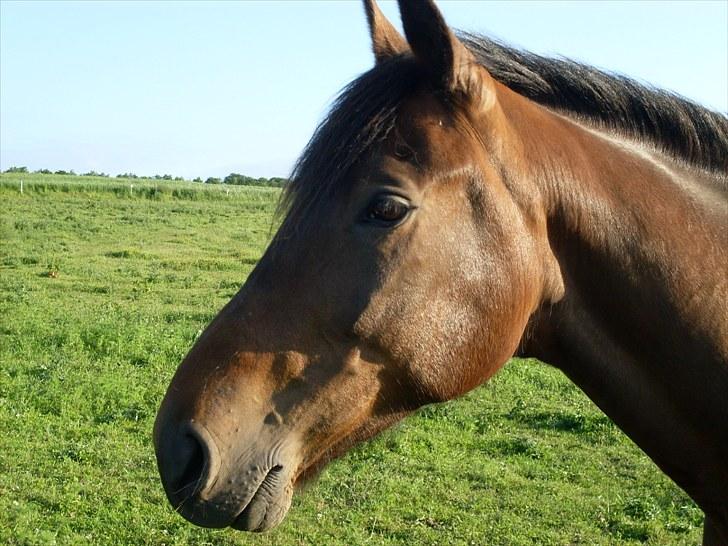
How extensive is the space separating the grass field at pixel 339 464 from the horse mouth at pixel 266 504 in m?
0.21

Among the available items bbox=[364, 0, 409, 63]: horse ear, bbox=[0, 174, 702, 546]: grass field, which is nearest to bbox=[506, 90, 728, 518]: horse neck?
bbox=[364, 0, 409, 63]: horse ear

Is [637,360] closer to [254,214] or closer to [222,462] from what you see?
[222,462]

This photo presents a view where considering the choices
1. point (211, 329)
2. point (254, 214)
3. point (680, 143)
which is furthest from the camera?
point (254, 214)

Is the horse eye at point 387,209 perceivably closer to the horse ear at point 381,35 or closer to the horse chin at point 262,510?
the horse ear at point 381,35

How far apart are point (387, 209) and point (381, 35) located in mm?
881

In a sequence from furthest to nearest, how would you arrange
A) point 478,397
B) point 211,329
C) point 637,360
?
point 478,397 → point 637,360 → point 211,329

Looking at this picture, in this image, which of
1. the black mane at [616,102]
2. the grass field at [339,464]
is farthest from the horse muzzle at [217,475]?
the black mane at [616,102]

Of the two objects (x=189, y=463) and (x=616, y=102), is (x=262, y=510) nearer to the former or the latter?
(x=189, y=463)

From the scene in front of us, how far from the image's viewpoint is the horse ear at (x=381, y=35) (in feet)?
9.39

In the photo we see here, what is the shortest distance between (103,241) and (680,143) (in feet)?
72.7

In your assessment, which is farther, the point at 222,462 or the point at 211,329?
the point at 211,329

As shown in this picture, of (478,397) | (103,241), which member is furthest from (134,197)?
(478,397)

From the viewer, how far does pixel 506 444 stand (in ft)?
25.8

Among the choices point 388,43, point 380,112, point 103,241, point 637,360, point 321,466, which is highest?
point 388,43
